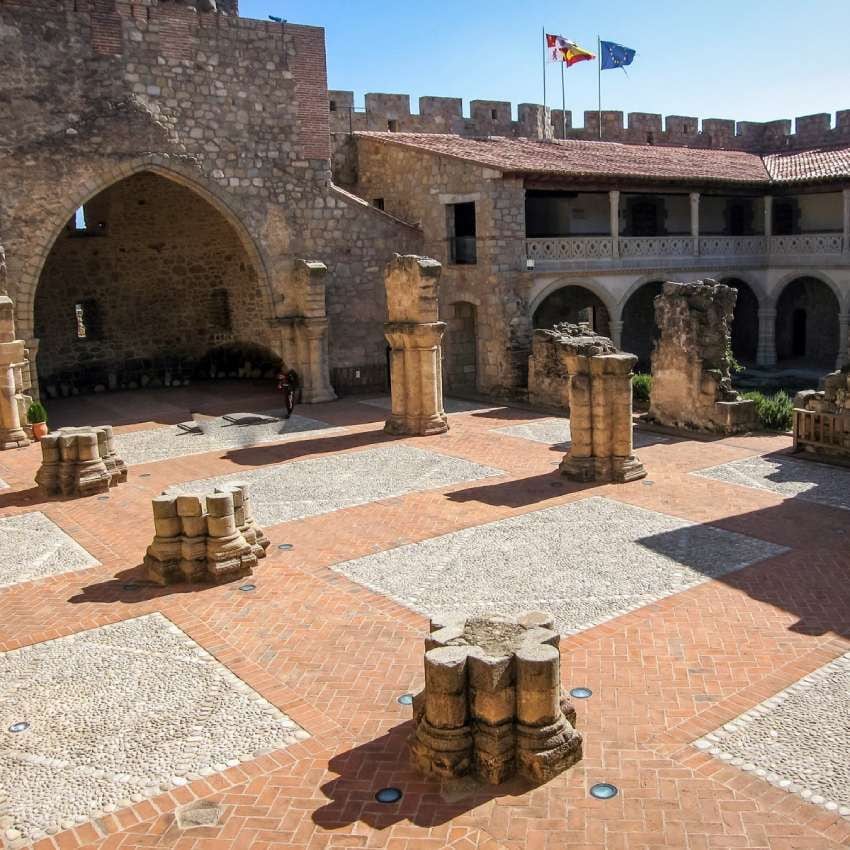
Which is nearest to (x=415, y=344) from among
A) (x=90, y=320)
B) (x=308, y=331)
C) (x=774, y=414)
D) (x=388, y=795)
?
(x=308, y=331)

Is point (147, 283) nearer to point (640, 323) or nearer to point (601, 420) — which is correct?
point (640, 323)

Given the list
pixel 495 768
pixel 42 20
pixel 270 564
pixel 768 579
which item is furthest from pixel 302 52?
pixel 495 768

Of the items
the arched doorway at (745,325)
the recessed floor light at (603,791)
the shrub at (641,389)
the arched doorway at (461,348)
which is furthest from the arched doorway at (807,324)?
the recessed floor light at (603,791)

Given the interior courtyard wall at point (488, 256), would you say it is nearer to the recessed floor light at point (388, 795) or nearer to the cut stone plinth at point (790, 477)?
the cut stone plinth at point (790, 477)

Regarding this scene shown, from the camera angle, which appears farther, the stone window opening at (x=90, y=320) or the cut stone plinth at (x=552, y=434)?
the stone window opening at (x=90, y=320)

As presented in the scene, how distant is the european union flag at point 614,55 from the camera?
32438mm

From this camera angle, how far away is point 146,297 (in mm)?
27469

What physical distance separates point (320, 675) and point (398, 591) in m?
2.13

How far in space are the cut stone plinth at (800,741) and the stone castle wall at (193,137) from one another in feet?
58.6

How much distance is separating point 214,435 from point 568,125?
2002cm

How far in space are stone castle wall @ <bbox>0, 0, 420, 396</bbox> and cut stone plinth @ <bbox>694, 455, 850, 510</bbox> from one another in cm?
1207

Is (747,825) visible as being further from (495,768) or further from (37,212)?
(37,212)

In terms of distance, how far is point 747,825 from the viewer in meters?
5.70

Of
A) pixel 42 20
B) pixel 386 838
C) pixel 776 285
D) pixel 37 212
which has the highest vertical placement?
pixel 42 20
